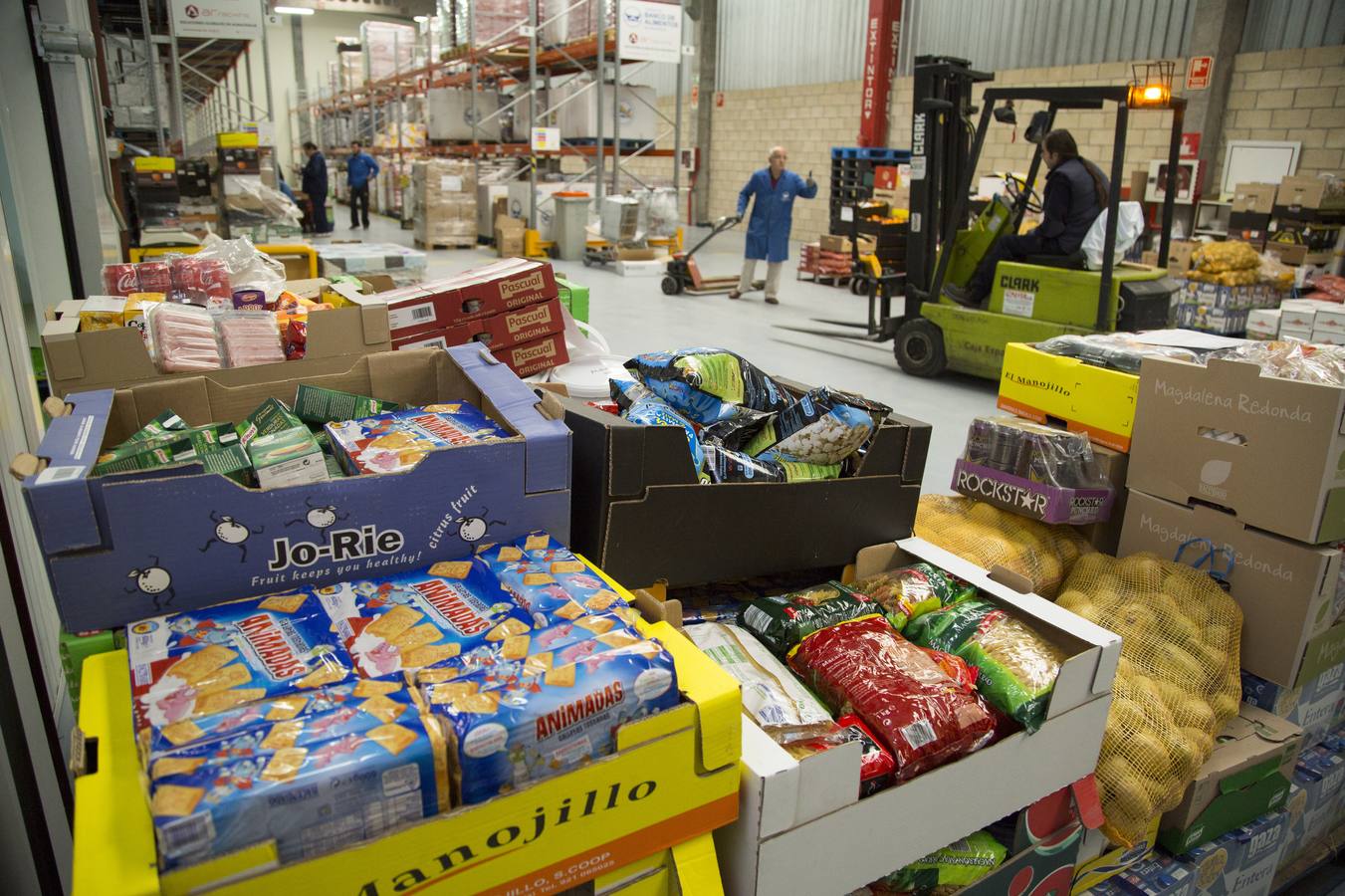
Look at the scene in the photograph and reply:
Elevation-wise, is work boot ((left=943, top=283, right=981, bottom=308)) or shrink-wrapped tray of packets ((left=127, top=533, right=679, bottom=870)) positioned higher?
shrink-wrapped tray of packets ((left=127, top=533, right=679, bottom=870))

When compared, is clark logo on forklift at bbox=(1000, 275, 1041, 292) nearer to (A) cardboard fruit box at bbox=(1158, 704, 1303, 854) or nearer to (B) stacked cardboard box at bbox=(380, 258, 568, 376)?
(A) cardboard fruit box at bbox=(1158, 704, 1303, 854)

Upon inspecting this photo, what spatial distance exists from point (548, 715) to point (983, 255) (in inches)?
276

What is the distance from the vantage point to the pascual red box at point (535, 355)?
2.50m

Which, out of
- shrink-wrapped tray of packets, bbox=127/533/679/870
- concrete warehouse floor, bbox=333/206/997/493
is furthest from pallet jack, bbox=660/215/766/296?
shrink-wrapped tray of packets, bbox=127/533/679/870

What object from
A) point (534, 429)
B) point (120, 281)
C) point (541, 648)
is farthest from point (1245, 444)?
point (120, 281)

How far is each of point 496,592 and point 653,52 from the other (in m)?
11.9

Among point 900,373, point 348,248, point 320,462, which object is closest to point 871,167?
point 900,373

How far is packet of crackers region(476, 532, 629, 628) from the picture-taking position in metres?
1.25

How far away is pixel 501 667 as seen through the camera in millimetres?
1095

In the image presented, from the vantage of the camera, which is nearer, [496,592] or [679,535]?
[496,592]

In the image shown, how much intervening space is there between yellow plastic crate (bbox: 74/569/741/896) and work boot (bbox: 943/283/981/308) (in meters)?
6.42

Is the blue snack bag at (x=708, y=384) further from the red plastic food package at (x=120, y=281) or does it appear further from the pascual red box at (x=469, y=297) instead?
the red plastic food package at (x=120, y=281)

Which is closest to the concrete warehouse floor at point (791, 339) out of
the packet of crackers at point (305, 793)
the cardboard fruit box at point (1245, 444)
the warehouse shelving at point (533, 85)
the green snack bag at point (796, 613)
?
the cardboard fruit box at point (1245, 444)

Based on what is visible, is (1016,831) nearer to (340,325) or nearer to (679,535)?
(679,535)
